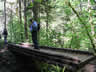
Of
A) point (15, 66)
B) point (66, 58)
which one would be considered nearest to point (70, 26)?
point (15, 66)

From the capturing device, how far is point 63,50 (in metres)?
8.38

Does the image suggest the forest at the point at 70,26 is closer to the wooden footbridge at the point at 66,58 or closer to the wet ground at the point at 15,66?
the wooden footbridge at the point at 66,58

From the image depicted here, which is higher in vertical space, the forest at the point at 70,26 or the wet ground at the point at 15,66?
the forest at the point at 70,26

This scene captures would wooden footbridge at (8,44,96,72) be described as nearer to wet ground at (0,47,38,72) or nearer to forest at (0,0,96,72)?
forest at (0,0,96,72)

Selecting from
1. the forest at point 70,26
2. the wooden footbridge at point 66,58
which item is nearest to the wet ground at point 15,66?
the wooden footbridge at point 66,58

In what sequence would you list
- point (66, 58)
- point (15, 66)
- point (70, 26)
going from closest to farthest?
1. point (66, 58)
2. point (15, 66)
3. point (70, 26)

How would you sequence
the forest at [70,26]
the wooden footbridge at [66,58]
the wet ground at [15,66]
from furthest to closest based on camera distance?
the wet ground at [15,66] < the forest at [70,26] < the wooden footbridge at [66,58]

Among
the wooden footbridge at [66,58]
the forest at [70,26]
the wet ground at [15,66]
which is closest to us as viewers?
the wooden footbridge at [66,58]

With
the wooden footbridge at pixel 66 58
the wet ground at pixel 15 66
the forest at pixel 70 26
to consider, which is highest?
the forest at pixel 70 26

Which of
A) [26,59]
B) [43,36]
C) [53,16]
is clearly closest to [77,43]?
[43,36]

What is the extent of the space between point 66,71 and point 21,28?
16.3 m

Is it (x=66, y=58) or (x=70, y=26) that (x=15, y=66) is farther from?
(x=70, y=26)

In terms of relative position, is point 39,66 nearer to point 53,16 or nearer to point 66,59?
point 66,59

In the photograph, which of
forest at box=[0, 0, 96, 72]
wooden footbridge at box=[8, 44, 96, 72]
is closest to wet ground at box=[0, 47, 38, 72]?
wooden footbridge at box=[8, 44, 96, 72]
